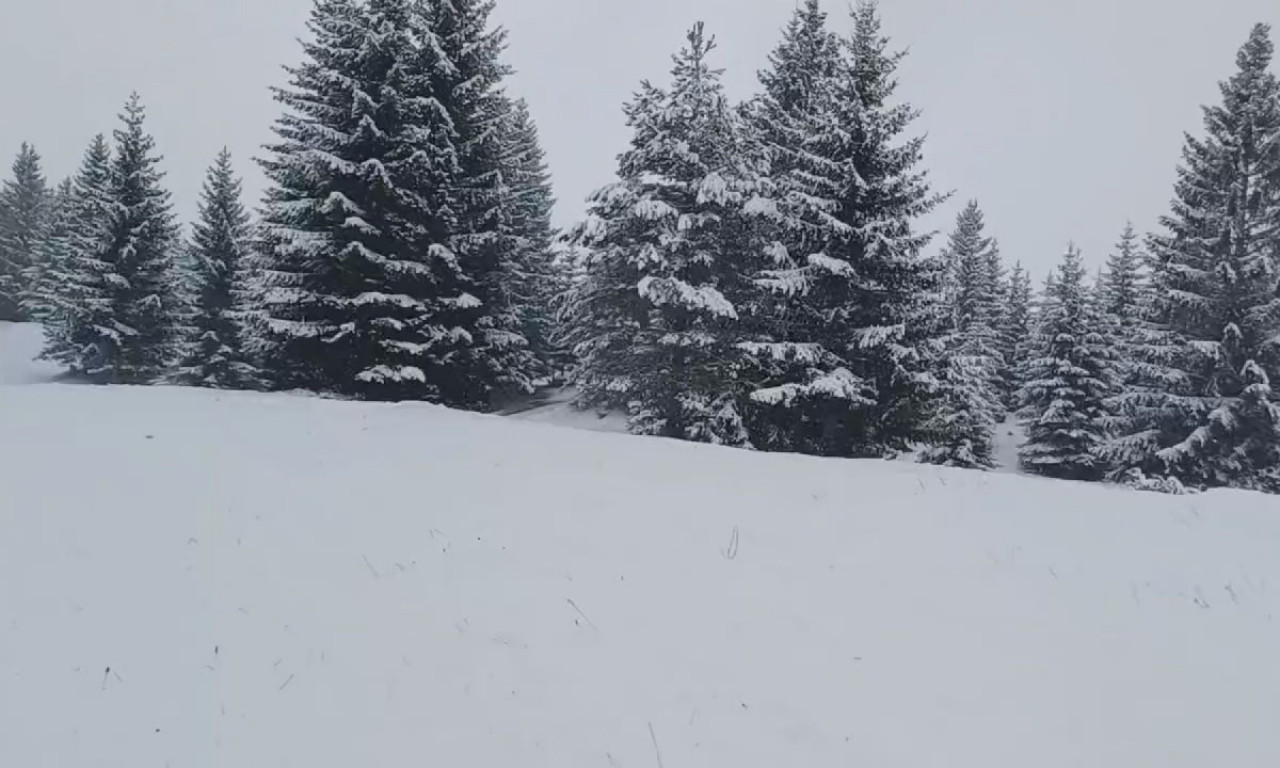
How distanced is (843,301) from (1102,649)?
10.5 m

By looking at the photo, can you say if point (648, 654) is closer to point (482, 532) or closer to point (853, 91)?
point (482, 532)

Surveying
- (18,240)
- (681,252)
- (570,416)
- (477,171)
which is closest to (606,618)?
(681,252)

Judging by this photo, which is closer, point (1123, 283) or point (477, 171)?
point (477, 171)

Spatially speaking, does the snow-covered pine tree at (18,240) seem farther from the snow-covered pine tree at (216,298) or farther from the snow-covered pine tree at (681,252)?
the snow-covered pine tree at (681,252)

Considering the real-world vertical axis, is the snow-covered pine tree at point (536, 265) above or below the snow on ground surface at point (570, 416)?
above

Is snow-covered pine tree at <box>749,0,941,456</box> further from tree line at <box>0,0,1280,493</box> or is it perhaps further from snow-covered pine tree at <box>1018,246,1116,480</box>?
snow-covered pine tree at <box>1018,246,1116,480</box>

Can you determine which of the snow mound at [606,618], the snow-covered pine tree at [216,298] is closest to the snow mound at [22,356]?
the snow-covered pine tree at [216,298]

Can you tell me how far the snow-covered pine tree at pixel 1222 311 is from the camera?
60.8ft

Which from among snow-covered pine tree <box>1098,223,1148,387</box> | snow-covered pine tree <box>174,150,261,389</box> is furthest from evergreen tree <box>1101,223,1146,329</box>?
snow-covered pine tree <box>174,150,261,389</box>

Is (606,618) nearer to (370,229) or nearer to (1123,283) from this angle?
(370,229)

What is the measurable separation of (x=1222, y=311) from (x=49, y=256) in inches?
2355

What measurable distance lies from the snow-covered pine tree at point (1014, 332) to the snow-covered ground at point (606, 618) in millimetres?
35505

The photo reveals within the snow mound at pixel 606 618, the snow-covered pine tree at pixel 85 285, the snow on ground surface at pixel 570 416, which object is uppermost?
the snow-covered pine tree at pixel 85 285

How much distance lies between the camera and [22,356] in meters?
37.9
